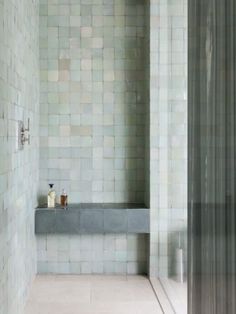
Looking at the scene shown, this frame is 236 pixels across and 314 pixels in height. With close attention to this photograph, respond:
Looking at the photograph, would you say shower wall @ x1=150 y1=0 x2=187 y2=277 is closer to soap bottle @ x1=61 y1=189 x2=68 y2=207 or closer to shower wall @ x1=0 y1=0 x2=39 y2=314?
soap bottle @ x1=61 y1=189 x2=68 y2=207

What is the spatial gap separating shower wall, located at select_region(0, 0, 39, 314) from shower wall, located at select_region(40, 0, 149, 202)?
236 millimetres

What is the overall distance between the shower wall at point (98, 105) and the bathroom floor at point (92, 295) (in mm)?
747

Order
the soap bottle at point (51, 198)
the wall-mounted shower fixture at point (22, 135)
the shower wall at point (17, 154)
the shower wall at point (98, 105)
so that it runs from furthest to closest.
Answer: the shower wall at point (98, 105) → the soap bottle at point (51, 198) → the wall-mounted shower fixture at point (22, 135) → the shower wall at point (17, 154)

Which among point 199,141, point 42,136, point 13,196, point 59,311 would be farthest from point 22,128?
point 199,141

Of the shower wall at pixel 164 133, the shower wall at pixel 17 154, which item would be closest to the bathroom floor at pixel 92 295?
the shower wall at pixel 17 154

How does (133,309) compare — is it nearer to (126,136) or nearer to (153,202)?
(153,202)

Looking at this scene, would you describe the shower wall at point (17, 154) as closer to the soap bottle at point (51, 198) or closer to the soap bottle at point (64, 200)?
the soap bottle at point (51, 198)

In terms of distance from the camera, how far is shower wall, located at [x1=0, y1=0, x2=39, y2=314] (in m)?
2.93

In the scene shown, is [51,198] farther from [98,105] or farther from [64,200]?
[98,105]

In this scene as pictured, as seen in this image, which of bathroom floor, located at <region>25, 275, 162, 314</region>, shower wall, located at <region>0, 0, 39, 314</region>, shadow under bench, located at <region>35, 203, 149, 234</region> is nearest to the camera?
shower wall, located at <region>0, 0, 39, 314</region>

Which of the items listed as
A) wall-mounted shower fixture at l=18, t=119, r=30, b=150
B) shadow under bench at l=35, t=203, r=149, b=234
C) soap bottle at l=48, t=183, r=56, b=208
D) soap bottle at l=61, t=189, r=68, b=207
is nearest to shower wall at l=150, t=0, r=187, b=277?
shadow under bench at l=35, t=203, r=149, b=234

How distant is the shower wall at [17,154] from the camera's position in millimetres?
2930

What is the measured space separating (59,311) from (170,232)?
1107 millimetres

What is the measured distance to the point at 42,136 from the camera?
459 centimetres
